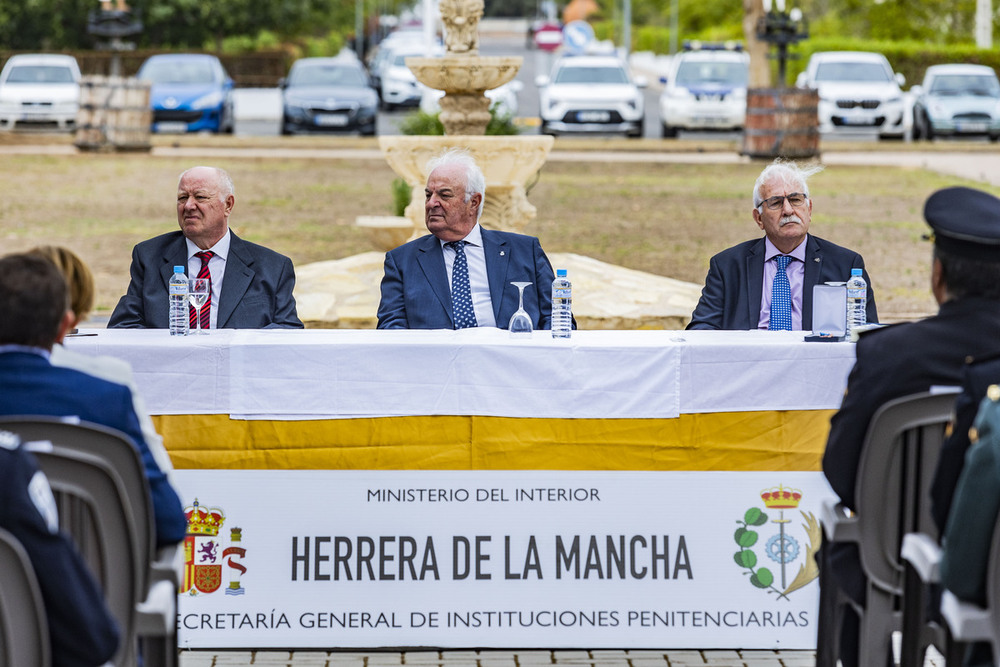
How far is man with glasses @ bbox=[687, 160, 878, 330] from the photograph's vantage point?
5977 millimetres

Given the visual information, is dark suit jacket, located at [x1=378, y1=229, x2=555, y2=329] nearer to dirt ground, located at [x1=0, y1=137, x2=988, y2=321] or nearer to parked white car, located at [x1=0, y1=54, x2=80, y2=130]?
dirt ground, located at [x1=0, y1=137, x2=988, y2=321]

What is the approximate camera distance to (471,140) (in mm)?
10602

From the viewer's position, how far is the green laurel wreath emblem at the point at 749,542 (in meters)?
4.77

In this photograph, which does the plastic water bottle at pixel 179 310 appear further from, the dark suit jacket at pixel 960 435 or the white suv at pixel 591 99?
the white suv at pixel 591 99

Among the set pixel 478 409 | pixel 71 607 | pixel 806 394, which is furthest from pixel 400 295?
pixel 71 607

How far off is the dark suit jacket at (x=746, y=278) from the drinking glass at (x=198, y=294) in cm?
199

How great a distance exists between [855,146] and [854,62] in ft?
9.68

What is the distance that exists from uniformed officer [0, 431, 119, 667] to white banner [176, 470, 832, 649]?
75.0 inches

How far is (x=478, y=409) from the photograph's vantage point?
4.75m

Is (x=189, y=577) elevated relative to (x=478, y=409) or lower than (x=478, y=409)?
lower

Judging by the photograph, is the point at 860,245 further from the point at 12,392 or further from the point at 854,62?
the point at 854,62

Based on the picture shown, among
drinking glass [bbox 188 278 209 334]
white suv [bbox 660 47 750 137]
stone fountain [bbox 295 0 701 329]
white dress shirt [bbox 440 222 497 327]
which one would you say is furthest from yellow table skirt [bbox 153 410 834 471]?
white suv [bbox 660 47 750 137]

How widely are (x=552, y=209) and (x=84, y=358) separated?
47.2 ft

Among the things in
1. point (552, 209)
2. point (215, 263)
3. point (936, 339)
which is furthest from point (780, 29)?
point (936, 339)
